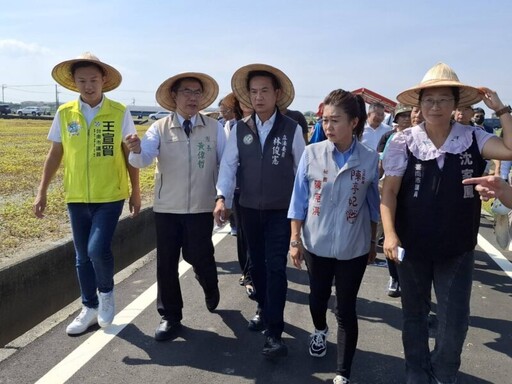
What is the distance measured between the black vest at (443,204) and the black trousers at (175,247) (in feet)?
5.58

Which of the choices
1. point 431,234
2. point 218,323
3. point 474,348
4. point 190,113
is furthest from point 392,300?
point 190,113

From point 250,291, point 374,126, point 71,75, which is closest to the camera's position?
point 71,75

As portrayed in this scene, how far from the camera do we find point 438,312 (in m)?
3.02

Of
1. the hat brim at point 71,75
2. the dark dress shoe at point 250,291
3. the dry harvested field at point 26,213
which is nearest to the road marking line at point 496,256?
the dark dress shoe at point 250,291

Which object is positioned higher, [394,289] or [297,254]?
[297,254]

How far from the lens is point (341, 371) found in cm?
323

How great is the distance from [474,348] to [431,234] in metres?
1.54

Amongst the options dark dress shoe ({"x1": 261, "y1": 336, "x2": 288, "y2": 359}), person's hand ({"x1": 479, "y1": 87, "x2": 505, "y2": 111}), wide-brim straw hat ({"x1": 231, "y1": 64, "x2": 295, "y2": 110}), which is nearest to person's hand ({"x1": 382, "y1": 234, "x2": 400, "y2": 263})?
person's hand ({"x1": 479, "y1": 87, "x2": 505, "y2": 111})

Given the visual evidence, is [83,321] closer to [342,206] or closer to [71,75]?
[71,75]

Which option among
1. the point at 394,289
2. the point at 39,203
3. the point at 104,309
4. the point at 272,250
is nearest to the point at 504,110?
the point at 272,250

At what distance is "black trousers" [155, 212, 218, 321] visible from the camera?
3.99 meters

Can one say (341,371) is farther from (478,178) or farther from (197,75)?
(197,75)

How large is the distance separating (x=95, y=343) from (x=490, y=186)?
2960 mm

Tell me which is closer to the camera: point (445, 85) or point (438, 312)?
point (445, 85)
